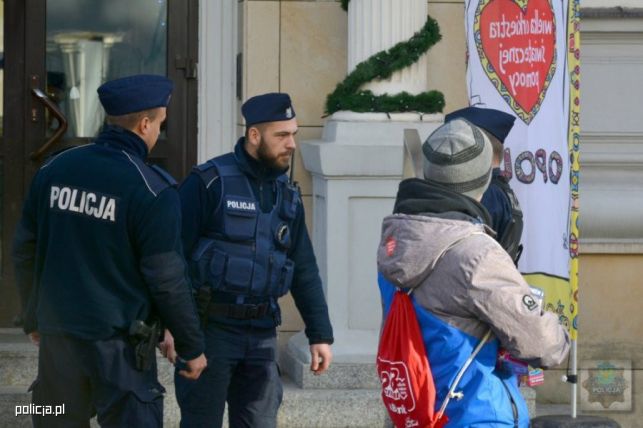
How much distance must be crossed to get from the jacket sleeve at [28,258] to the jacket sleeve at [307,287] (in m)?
1.21

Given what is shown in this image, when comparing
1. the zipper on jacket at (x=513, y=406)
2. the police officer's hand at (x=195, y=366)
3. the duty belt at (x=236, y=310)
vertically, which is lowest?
the police officer's hand at (x=195, y=366)

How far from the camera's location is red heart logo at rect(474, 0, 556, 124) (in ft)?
22.4

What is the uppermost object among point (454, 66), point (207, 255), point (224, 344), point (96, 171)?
point (454, 66)

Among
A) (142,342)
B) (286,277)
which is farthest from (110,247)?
(286,277)

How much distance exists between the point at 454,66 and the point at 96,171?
3664mm

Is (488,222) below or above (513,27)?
below

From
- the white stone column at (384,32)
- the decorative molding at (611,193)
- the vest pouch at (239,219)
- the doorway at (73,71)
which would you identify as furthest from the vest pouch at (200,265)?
the decorative molding at (611,193)

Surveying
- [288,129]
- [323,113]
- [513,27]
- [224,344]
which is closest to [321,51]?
[323,113]

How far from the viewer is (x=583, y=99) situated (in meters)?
8.54

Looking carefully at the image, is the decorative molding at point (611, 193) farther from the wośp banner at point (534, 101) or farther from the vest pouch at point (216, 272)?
the vest pouch at point (216, 272)

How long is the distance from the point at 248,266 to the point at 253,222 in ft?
0.61

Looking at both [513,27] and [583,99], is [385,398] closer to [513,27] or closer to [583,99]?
[513,27]

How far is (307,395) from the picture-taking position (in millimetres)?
7508

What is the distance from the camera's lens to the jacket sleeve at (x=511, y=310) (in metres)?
3.80
